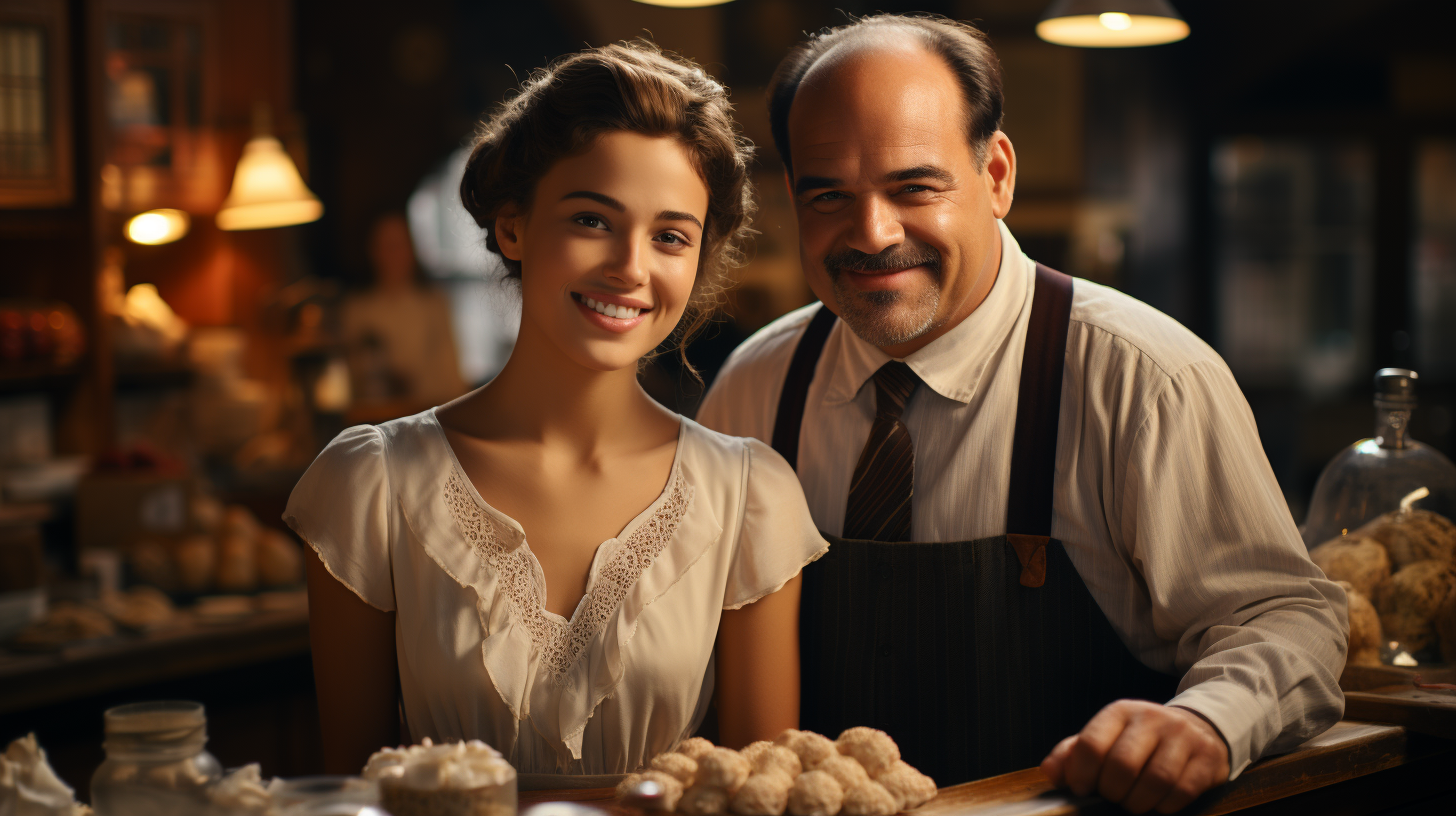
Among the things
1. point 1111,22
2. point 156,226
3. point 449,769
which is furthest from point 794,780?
point 156,226

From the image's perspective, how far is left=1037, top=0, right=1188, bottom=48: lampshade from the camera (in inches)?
105

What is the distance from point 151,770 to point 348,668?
0.42 m

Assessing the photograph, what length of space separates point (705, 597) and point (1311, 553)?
0.96 meters

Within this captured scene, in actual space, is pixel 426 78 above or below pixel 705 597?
above

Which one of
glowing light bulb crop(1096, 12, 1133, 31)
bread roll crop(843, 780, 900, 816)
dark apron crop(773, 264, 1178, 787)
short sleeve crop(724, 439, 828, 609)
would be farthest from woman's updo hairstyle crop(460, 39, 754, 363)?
glowing light bulb crop(1096, 12, 1133, 31)

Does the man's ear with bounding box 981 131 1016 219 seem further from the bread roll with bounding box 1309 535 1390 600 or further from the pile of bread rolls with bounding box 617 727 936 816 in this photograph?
the pile of bread rolls with bounding box 617 727 936 816

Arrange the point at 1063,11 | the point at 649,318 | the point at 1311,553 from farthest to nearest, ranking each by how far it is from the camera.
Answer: the point at 1063,11, the point at 1311,553, the point at 649,318

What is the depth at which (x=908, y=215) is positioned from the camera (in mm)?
1756

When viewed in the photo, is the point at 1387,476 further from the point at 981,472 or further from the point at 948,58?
the point at 948,58

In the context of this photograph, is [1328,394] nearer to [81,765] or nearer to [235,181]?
[235,181]

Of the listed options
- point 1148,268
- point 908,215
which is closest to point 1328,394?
point 1148,268

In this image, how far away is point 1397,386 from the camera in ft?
5.99

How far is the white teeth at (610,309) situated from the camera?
1488mm

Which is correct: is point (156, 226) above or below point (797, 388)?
above
